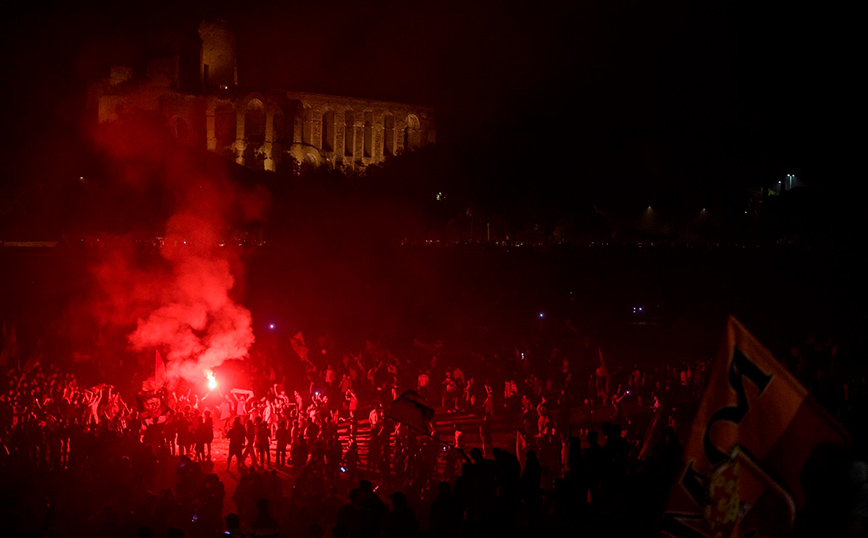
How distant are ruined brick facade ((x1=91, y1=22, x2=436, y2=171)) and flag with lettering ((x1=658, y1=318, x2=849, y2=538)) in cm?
6976

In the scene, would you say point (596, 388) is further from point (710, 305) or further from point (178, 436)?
point (710, 305)

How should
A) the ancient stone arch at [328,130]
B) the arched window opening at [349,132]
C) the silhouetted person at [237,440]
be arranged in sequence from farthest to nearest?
the arched window opening at [349,132] → the ancient stone arch at [328,130] → the silhouetted person at [237,440]

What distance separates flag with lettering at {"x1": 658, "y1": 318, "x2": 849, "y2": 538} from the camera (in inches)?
160

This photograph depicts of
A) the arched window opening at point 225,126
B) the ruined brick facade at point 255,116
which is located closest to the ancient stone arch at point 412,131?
the ruined brick facade at point 255,116

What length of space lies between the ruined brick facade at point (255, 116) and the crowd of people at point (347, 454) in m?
55.5

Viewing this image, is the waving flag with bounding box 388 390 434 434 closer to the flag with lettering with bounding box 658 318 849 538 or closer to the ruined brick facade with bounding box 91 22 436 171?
the flag with lettering with bounding box 658 318 849 538

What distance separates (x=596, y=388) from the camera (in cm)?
2066

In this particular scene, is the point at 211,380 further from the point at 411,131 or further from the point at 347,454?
the point at 411,131

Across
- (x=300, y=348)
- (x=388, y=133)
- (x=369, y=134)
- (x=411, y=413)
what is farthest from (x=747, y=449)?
(x=388, y=133)

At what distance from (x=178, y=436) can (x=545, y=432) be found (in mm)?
7149

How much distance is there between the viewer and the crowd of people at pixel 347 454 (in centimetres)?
933

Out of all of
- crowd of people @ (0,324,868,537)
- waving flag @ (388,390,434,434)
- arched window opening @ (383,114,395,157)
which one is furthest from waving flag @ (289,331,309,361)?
arched window opening @ (383,114,395,157)

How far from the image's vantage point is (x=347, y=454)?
46.0ft

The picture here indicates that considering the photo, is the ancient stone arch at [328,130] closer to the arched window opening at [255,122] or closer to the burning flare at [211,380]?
the arched window opening at [255,122]
